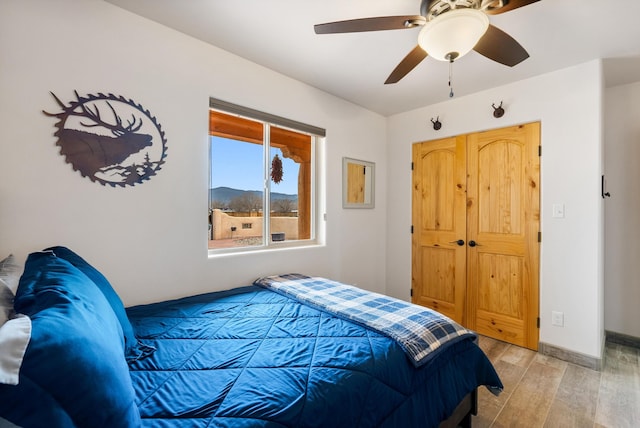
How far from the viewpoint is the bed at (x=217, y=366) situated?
608mm

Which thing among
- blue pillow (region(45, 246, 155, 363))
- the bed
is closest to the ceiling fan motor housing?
the bed

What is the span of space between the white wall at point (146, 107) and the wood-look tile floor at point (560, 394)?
1.89 meters

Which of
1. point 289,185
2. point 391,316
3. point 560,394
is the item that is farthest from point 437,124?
point 560,394

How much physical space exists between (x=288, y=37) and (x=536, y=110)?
2.29 metres

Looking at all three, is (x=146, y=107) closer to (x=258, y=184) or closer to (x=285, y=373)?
(x=258, y=184)

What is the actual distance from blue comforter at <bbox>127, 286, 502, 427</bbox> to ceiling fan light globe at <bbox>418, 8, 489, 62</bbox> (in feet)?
4.89

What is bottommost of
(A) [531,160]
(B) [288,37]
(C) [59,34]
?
(A) [531,160]

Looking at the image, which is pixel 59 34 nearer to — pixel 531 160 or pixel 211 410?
pixel 211 410

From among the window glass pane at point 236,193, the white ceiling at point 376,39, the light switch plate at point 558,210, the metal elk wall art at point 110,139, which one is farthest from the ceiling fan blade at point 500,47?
the metal elk wall art at point 110,139

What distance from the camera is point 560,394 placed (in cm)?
201

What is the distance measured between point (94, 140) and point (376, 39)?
197cm

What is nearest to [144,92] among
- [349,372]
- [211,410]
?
[211,410]

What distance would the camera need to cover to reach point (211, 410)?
94 cm

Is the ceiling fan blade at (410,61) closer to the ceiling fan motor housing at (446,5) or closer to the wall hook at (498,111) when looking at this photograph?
the ceiling fan motor housing at (446,5)
